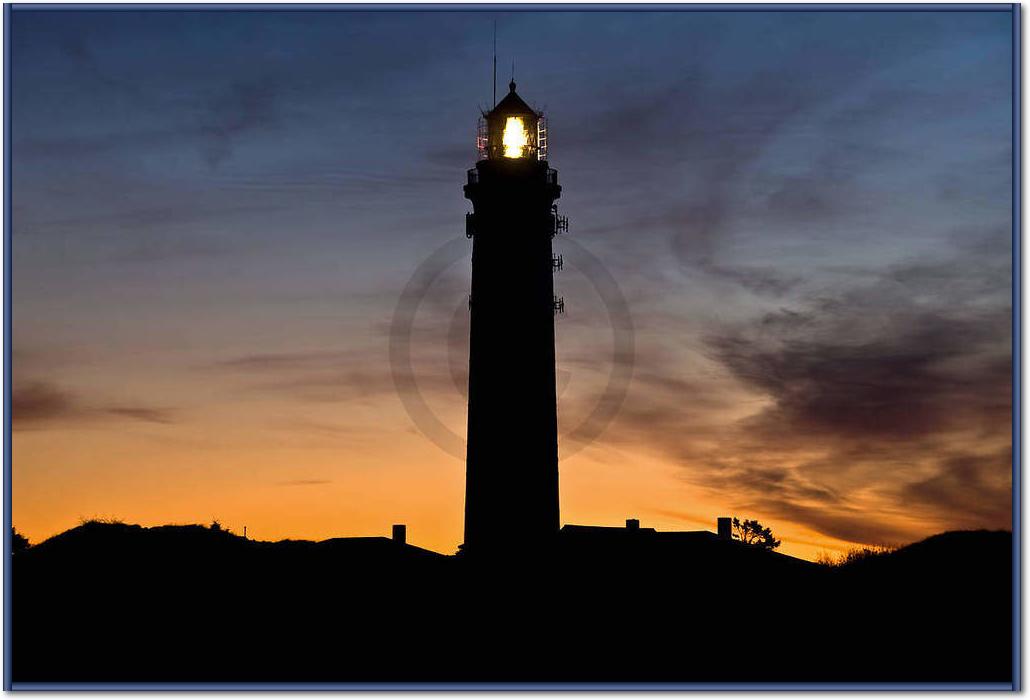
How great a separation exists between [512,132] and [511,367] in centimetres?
847

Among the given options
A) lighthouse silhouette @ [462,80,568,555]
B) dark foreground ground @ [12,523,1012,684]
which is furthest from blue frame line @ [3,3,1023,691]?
lighthouse silhouette @ [462,80,568,555]

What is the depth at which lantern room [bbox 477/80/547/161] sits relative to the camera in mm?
63312

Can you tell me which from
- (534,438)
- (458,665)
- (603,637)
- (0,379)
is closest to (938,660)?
(603,637)

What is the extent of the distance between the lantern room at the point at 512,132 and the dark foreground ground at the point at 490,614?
14.2 m

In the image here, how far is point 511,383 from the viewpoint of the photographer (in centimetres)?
6078

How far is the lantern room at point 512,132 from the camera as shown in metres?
63.3

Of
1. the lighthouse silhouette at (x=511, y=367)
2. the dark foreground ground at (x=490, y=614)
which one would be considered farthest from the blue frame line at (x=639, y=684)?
the lighthouse silhouette at (x=511, y=367)

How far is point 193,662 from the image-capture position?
162ft

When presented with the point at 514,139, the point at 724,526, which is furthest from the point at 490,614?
the point at 514,139

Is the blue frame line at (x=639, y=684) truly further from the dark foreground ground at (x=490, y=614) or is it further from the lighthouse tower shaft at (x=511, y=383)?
the lighthouse tower shaft at (x=511, y=383)

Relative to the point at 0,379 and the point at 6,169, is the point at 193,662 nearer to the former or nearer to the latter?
the point at 0,379

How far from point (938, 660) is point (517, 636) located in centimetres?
1158

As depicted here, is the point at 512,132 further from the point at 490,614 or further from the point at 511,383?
the point at 490,614

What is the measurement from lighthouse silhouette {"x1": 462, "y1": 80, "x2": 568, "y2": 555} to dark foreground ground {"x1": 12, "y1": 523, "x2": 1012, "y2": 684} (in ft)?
7.12
